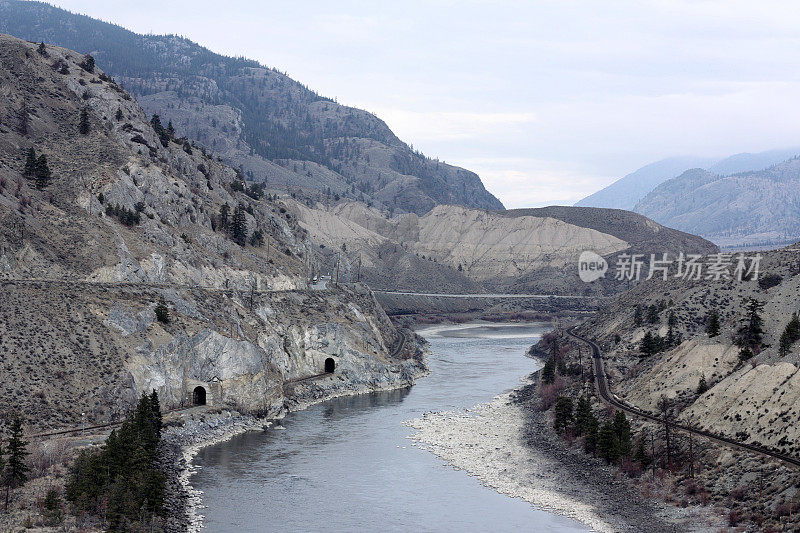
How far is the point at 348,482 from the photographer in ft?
198

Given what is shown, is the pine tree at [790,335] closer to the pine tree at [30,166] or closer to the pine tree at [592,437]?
the pine tree at [592,437]

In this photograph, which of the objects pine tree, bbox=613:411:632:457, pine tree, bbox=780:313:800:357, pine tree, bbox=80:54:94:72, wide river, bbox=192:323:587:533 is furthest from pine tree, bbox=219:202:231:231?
pine tree, bbox=780:313:800:357

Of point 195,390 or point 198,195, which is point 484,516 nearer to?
point 195,390

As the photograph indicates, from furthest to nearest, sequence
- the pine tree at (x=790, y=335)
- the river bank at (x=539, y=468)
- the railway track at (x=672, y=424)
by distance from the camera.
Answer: the pine tree at (x=790, y=335) < the railway track at (x=672, y=424) < the river bank at (x=539, y=468)

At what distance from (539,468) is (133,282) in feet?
141

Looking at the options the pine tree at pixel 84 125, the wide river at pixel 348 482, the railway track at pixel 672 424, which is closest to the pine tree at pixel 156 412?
the wide river at pixel 348 482

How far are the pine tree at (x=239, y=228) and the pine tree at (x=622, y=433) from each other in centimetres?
6000

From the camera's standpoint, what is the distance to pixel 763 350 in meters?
69.8

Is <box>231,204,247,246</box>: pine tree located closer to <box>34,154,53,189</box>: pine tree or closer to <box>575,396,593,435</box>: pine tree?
<box>34,154,53,189</box>: pine tree

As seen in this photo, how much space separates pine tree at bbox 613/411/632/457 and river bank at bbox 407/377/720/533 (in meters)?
1.77

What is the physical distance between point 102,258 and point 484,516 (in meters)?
46.2

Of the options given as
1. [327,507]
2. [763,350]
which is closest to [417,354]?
[763,350]

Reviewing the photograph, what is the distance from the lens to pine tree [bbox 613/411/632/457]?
63294 millimetres

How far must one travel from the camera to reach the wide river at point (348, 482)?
5166cm
